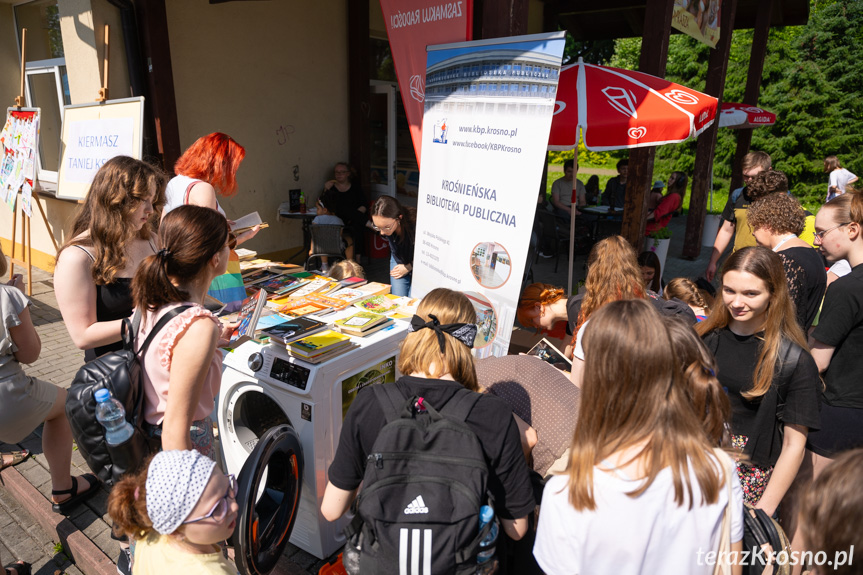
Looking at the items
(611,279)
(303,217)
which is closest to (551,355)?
(611,279)

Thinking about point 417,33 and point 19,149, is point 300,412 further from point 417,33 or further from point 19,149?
point 19,149

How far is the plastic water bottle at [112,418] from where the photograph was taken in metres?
1.72

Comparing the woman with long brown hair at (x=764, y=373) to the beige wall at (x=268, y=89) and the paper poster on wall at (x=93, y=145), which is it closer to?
the paper poster on wall at (x=93, y=145)

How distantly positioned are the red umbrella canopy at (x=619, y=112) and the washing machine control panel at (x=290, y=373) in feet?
8.42

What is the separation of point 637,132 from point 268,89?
16.6 ft

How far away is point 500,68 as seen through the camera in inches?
117

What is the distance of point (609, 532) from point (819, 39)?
63.6 ft

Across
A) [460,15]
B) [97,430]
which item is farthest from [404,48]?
[97,430]

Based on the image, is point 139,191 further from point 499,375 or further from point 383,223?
point 383,223

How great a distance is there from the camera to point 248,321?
2.32 metres

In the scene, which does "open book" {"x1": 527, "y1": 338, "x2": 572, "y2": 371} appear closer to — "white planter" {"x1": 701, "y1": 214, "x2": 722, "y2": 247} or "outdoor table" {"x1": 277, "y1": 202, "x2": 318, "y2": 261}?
"outdoor table" {"x1": 277, "y1": 202, "x2": 318, "y2": 261}

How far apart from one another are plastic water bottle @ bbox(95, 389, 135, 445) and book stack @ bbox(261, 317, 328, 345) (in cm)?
77

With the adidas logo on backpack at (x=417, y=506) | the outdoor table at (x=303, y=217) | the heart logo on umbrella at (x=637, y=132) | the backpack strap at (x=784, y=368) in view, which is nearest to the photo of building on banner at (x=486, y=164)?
the heart logo on umbrella at (x=637, y=132)

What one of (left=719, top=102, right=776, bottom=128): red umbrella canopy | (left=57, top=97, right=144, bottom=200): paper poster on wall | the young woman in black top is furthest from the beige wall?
(left=719, top=102, right=776, bottom=128): red umbrella canopy
